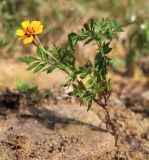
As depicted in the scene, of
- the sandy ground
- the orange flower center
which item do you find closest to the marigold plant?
the orange flower center

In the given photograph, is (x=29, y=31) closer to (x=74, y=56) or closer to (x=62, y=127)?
(x=74, y=56)

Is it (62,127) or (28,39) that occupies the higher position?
(28,39)

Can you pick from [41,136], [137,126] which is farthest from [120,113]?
[41,136]

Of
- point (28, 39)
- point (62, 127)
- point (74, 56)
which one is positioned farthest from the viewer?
point (62, 127)

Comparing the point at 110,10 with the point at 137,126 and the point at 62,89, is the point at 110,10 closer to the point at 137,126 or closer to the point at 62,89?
the point at 62,89

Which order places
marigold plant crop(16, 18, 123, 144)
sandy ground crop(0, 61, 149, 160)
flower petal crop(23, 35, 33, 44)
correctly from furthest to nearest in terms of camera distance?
sandy ground crop(0, 61, 149, 160) → marigold plant crop(16, 18, 123, 144) → flower petal crop(23, 35, 33, 44)

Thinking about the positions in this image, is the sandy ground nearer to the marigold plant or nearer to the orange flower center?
the marigold plant

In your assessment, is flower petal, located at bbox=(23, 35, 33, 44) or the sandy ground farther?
the sandy ground

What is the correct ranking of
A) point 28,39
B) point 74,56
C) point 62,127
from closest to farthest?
point 28,39
point 74,56
point 62,127

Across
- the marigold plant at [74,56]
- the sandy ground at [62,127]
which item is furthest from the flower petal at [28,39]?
the sandy ground at [62,127]

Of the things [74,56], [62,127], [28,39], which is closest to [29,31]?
[28,39]

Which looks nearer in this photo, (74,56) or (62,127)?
(74,56)
